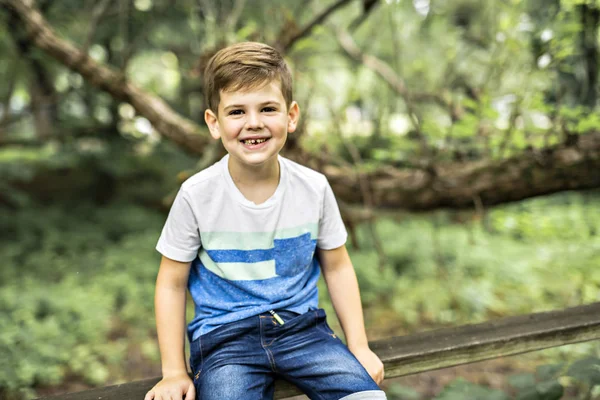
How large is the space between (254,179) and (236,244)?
0.20m

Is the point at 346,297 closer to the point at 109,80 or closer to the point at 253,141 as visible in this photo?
the point at 253,141

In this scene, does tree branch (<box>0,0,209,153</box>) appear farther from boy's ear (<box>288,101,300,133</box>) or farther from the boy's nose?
the boy's nose

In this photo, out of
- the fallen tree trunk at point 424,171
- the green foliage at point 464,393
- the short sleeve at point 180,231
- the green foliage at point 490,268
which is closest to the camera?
the short sleeve at point 180,231

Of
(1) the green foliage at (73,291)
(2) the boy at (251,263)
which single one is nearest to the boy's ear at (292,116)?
(2) the boy at (251,263)

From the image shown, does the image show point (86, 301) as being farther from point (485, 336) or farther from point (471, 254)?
point (471, 254)

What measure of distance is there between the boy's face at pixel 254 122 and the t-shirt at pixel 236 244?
0.44 feet

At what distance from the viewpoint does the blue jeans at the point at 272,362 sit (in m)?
1.26

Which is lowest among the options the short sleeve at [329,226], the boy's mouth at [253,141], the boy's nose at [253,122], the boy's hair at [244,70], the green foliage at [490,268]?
the green foliage at [490,268]

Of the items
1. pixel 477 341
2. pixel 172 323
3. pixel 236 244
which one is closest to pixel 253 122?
pixel 236 244

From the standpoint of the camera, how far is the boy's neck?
1.41 metres

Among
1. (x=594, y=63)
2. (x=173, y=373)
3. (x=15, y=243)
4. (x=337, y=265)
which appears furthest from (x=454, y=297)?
(x=15, y=243)

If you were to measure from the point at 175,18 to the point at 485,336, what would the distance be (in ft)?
14.8

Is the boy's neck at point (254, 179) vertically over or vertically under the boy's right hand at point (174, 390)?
over

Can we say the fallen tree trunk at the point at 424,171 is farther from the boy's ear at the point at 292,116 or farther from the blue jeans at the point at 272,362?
the blue jeans at the point at 272,362
